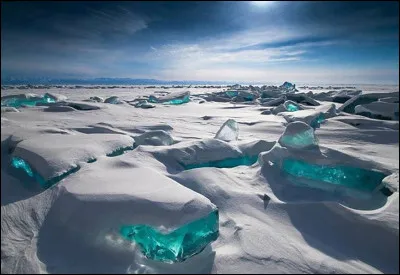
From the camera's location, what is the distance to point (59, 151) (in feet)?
6.91

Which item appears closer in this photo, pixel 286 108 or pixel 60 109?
pixel 60 109

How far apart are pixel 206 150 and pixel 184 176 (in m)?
0.64

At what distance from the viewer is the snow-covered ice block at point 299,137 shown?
2.62 metres

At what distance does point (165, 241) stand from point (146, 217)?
0.54 feet

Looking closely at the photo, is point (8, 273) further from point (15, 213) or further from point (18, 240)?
point (15, 213)

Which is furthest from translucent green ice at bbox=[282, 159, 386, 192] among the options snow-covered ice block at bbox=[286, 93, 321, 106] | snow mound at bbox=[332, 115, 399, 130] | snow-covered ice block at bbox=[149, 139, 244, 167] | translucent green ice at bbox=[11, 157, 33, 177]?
snow-covered ice block at bbox=[286, 93, 321, 106]

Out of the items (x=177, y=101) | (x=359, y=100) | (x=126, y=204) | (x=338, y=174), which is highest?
(x=359, y=100)

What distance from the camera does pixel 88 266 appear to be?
1.23 metres

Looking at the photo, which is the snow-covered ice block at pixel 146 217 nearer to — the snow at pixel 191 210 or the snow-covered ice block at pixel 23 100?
the snow at pixel 191 210

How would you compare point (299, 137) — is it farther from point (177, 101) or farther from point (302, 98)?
point (177, 101)

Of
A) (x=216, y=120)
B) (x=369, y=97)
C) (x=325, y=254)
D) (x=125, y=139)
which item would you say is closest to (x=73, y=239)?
(x=325, y=254)

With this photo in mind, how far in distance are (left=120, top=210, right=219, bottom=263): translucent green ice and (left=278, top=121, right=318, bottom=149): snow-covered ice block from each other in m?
1.65

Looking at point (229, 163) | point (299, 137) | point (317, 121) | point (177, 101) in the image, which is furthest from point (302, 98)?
point (229, 163)

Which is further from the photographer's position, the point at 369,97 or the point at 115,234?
the point at 369,97
